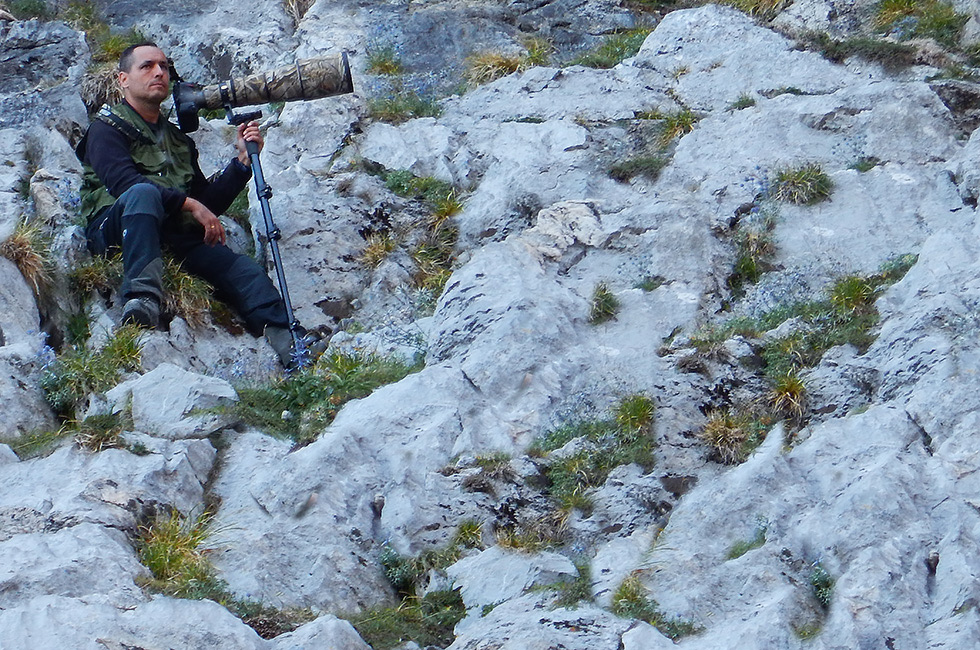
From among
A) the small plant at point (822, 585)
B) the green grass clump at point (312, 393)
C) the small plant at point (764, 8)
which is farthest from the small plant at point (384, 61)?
the small plant at point (822, 585)

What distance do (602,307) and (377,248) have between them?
6.99 feet

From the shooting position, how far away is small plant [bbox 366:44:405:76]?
12.5 metres

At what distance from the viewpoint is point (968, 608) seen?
6367 mm

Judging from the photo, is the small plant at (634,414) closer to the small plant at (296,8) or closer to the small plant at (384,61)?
the small plant at (384,61)

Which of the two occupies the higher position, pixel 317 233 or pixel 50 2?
pixel 50 2

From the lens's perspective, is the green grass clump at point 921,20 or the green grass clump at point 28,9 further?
the green grass clump at point 28,9

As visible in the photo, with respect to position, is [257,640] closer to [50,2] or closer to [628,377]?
[628,377]

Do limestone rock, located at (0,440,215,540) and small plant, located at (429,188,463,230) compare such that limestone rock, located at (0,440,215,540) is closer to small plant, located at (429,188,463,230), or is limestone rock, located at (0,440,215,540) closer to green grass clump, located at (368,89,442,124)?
small plant, located at (429,188,463,230)

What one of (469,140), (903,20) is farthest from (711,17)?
(469,140)

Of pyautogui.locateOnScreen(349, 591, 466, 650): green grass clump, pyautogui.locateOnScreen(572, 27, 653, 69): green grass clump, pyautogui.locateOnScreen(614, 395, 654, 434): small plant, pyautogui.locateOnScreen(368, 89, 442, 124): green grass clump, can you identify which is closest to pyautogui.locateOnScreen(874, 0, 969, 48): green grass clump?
pyautogui.locateOnScreen(572, 27, 653, 69): green grass clump

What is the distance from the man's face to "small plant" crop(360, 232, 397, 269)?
2060 millimetres

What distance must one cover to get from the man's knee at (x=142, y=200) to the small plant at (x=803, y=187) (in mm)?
4965

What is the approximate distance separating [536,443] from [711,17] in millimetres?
6199

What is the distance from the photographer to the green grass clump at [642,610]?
6.55 meters
